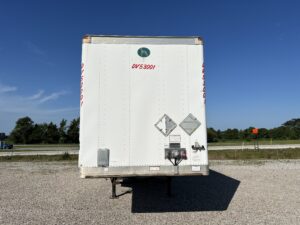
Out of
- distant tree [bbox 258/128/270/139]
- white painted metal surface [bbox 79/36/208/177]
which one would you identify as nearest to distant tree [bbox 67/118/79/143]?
white painted metal surface [bbox 79/36/208/177]

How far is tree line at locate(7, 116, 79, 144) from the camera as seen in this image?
165ft

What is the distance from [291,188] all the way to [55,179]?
8.96 m

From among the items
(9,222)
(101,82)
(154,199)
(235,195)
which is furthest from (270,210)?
(9,222)

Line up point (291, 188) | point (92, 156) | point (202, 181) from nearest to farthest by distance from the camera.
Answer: point (92, 156) → point (291, 188) → point (202, 181)

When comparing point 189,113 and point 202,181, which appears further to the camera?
point 202,181

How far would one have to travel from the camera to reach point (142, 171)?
470cm

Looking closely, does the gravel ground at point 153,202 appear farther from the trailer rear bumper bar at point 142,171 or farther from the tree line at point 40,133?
the tree line at point 40,133

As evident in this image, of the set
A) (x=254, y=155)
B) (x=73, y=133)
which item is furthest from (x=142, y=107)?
(x=73, y=133)

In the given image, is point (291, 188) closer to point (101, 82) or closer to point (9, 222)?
point (101, 82)

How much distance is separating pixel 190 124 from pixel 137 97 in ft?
3.86

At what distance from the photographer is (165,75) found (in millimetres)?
4988

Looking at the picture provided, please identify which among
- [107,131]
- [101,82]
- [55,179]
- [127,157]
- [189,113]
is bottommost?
[55,179]

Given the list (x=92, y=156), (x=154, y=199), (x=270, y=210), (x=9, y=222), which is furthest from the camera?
(x=154, y=199)

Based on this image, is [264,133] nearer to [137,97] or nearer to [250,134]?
[250,134]
